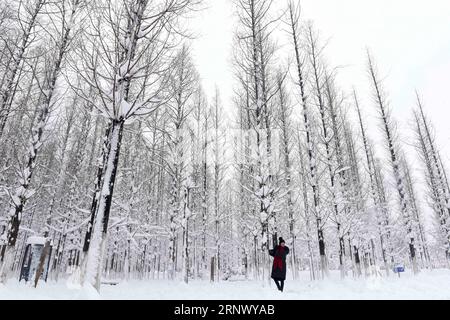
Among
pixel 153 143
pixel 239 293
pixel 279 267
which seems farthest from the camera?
pixel 153 143

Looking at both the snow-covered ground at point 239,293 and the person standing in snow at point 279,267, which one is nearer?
the snow-covered ground at point 239,293

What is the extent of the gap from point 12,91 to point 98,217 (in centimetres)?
811

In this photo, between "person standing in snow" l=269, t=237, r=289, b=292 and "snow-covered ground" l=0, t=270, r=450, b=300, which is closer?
"snow-covered ground" l=0, t=270, r=450, b=300

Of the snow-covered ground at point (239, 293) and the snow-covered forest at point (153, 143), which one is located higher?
the snow-covered forest at point (153, 143)

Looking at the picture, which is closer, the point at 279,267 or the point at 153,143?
the point at 279,267

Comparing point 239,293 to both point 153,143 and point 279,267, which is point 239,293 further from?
point 153,143

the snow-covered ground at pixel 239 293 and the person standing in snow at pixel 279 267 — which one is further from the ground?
the person standing in snow at pixel 279 267

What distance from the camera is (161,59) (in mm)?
6156

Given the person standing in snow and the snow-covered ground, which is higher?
the person standing in snow

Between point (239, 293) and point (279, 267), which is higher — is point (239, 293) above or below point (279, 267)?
below

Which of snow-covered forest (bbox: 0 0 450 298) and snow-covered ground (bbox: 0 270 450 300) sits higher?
snow-covered forest (bbox: 0 0 450 298)

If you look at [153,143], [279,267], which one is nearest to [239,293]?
[279,267]
